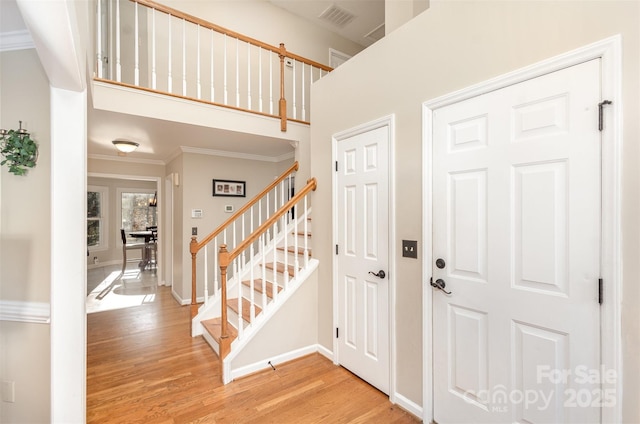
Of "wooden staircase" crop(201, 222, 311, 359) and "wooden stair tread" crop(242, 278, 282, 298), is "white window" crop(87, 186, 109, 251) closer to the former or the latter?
"wooden staircase" crop(201, 222, 311, 359)

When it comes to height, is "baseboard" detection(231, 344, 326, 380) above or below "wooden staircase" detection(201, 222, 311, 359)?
below

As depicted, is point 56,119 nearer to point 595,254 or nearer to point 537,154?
point 537,154

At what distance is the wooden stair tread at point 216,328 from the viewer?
273 centimetres

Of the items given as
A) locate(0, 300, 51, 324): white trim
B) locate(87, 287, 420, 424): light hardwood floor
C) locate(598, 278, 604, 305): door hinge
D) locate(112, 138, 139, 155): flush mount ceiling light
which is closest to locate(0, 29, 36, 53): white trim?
locate(0, 300, 51, 324): white trim

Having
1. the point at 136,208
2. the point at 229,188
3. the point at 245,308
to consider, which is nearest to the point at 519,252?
the point at 245,308

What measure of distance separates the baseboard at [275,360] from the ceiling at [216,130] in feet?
8.45

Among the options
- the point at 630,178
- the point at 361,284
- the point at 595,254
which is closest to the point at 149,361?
the point at 361,284

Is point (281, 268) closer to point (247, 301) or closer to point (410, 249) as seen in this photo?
point (247, 301)

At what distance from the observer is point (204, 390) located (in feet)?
7.39

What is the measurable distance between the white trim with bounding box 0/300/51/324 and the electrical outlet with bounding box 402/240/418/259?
2.29 metres

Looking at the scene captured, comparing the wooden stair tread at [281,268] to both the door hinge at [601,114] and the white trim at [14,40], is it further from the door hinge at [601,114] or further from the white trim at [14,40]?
the white trim at [14,40]

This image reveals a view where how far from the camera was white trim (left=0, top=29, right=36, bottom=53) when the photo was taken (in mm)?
1731

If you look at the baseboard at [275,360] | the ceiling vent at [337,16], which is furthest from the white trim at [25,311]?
the ceiling vent at [337,16]

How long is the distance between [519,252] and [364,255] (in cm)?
111
